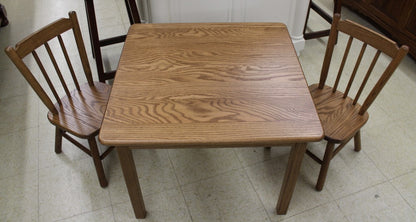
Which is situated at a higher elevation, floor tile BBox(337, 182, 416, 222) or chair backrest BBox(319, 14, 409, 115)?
chair backrest BBox(319, 14, 409, 115)

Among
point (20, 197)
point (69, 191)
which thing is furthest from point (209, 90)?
point (20, 197)

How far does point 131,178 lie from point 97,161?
1.25 feet

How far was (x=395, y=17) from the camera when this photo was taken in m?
2.73

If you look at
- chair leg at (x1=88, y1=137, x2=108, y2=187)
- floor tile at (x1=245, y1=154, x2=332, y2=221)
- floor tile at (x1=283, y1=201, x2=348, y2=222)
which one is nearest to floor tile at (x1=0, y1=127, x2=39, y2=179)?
chair leg at (x1=88, y1=137, x2=108, y2=187)

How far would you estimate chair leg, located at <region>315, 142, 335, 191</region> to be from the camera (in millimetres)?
1619

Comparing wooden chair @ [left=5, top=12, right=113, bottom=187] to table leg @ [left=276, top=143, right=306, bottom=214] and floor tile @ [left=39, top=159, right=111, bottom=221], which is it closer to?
floor tile @ [left=39, top=159, right=111, bottom=221]

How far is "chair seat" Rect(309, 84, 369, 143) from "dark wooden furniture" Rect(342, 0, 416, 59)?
1374 millimetres

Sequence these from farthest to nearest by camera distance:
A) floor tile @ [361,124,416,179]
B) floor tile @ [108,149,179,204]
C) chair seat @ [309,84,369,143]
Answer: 1. floor tile @ [361,124,416,179]
2. floor tile @ [108,149,179,204]
3. chair seat @ [309,84,369,143]

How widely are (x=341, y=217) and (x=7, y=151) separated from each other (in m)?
2.10

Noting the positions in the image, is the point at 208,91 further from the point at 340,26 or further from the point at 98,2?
the point at 98,2

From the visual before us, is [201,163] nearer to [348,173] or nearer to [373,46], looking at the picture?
[348,173]

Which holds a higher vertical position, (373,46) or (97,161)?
(373,46)

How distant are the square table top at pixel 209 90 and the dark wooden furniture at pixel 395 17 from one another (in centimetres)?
156

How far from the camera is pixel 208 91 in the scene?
4.45ft
